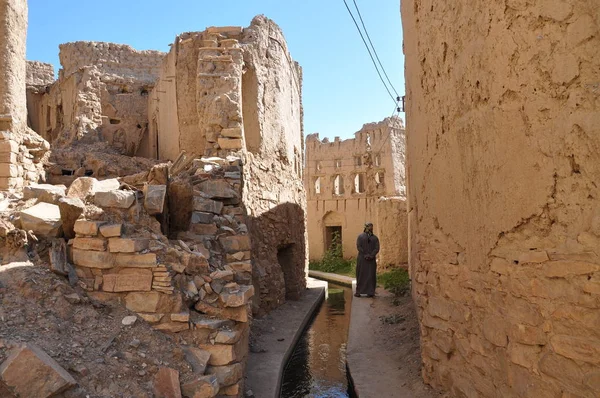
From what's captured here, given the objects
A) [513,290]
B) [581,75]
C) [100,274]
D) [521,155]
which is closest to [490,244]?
[513,290]

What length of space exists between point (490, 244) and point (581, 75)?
1201mm

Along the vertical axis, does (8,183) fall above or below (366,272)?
above

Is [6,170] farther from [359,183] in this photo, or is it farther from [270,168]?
[359,183]

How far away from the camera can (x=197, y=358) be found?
3.33 meters

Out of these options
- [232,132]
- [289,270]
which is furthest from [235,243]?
[289,270]

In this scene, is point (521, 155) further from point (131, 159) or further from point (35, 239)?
point (131, 159)

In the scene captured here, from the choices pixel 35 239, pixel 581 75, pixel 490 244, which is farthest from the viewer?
pixel 35 239

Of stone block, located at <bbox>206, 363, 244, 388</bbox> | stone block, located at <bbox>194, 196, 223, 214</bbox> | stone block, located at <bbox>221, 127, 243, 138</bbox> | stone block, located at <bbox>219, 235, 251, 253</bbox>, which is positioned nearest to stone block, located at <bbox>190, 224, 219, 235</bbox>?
stone block, located at <bbox>219, 235, 251, 253</bbox>

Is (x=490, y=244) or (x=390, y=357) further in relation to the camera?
(x=390, y=357)

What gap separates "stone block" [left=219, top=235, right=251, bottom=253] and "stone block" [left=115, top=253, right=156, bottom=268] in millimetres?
1086

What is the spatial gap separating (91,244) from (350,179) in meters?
17.3

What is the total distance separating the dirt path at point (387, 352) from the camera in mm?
4273

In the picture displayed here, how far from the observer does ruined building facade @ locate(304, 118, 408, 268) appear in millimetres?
19250

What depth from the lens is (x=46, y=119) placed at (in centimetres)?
1451
